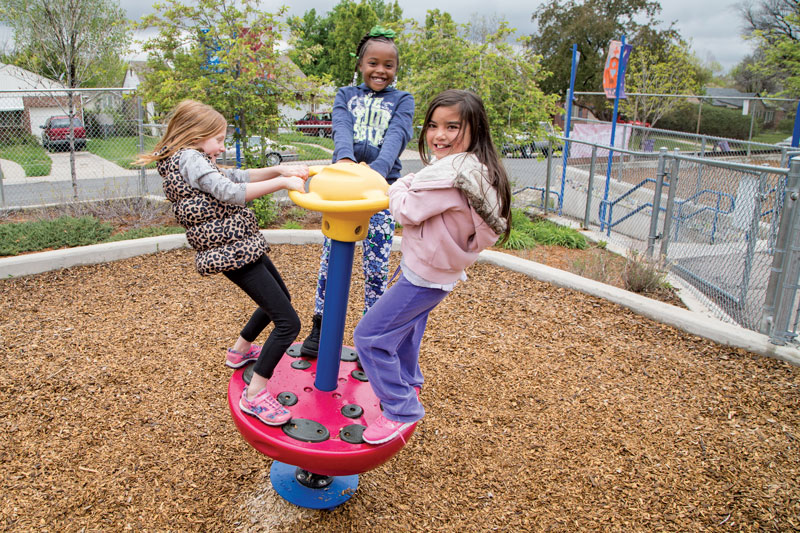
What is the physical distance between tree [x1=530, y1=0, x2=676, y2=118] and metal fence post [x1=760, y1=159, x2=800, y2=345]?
88.8 ft

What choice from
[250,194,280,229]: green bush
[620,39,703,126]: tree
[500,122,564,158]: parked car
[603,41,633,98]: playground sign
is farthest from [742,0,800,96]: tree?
[250,194,280,229]: green bush

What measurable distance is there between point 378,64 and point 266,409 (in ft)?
5.17

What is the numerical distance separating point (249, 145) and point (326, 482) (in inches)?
191

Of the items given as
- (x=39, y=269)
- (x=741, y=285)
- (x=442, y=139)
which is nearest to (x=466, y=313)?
(x=442, y=139)

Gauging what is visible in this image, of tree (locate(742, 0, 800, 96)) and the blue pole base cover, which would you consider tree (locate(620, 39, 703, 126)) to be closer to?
tree (locate(742, 0, 800, 96))

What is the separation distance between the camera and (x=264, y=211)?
19.4 feet

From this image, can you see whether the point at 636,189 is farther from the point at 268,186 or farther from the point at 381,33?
the point at 268,186

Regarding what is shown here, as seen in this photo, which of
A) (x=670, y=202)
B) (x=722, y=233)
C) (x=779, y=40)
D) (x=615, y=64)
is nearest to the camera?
(x=670, y=202)

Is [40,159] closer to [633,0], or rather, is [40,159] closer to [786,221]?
[786,221]

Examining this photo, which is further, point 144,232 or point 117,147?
point 117,147

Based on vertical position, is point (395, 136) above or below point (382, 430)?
above

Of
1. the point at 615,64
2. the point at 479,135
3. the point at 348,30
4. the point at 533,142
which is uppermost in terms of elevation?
the point at 348,30

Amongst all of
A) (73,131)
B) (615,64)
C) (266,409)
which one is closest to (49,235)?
(73,131)

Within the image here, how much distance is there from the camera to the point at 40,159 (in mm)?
8172
